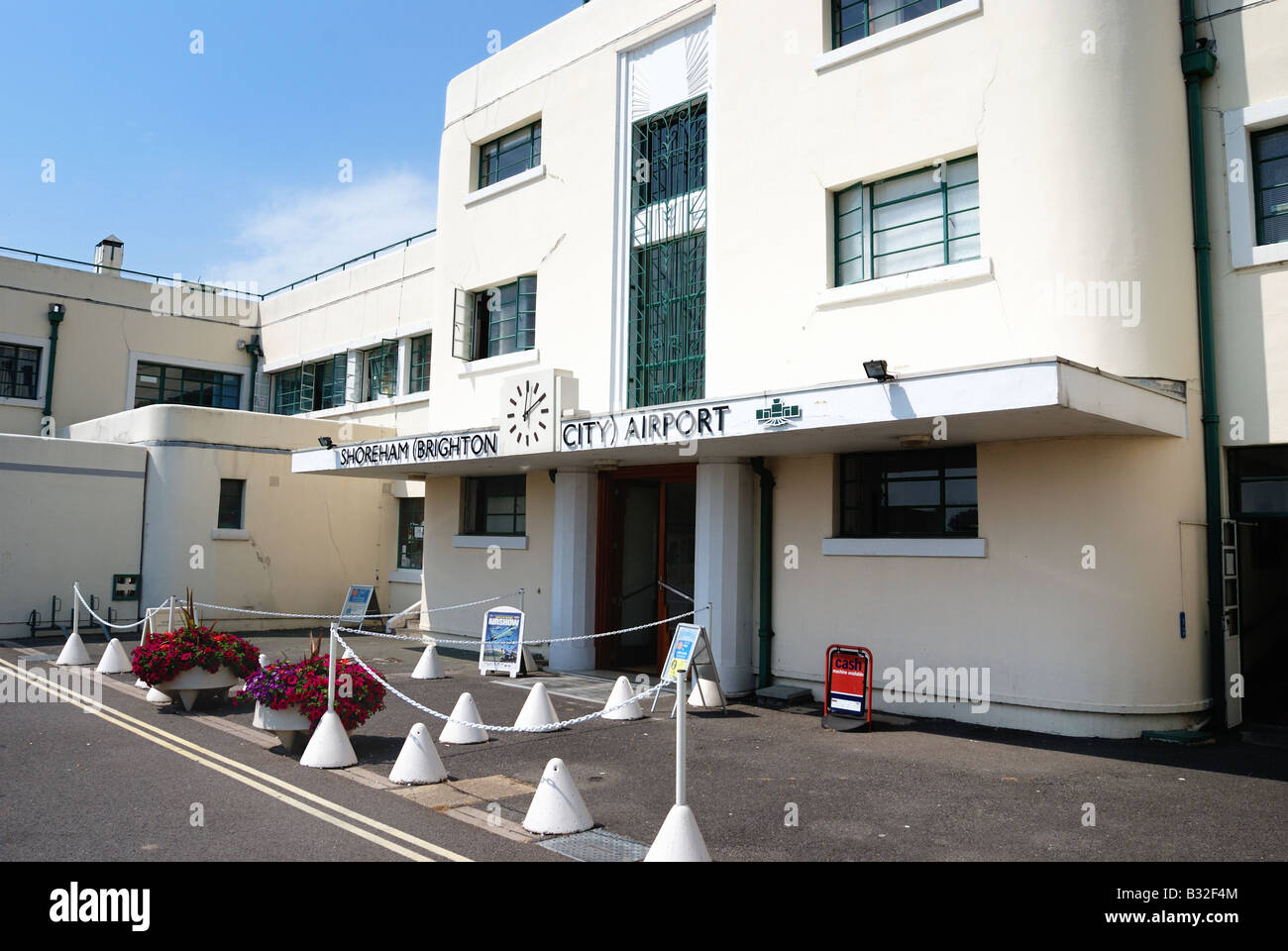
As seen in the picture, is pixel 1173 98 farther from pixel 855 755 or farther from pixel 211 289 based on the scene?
pixel 211 289

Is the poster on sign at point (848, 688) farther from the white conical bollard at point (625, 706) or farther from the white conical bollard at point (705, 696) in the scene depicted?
the white conical bollard at point (625, 706)

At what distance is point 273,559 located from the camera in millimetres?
20109

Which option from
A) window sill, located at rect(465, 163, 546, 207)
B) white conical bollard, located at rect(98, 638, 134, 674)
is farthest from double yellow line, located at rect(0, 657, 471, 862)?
window sill, located at rect(465, 163, 546, 207)

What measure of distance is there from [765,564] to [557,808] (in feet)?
20.4

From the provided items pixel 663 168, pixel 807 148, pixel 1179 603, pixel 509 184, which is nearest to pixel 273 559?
pixel 509 184

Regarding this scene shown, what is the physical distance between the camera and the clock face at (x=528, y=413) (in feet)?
41.4

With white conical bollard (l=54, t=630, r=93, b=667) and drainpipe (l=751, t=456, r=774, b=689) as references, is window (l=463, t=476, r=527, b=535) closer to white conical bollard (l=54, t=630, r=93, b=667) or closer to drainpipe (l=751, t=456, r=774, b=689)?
drainpipe (l=751, t=456, r=774, b=689)

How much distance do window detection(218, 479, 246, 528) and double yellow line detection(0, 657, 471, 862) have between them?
8.24 metres

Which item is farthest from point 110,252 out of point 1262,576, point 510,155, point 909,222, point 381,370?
point 1262,576

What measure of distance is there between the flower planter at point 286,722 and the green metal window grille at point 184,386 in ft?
61.0

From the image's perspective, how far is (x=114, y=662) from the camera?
13.7m

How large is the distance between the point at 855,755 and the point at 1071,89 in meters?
7.09

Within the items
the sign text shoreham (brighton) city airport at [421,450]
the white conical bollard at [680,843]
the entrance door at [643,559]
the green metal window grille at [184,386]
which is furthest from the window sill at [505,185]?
the white conical bollard at [680,843]

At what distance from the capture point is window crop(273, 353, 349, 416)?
23312mm
